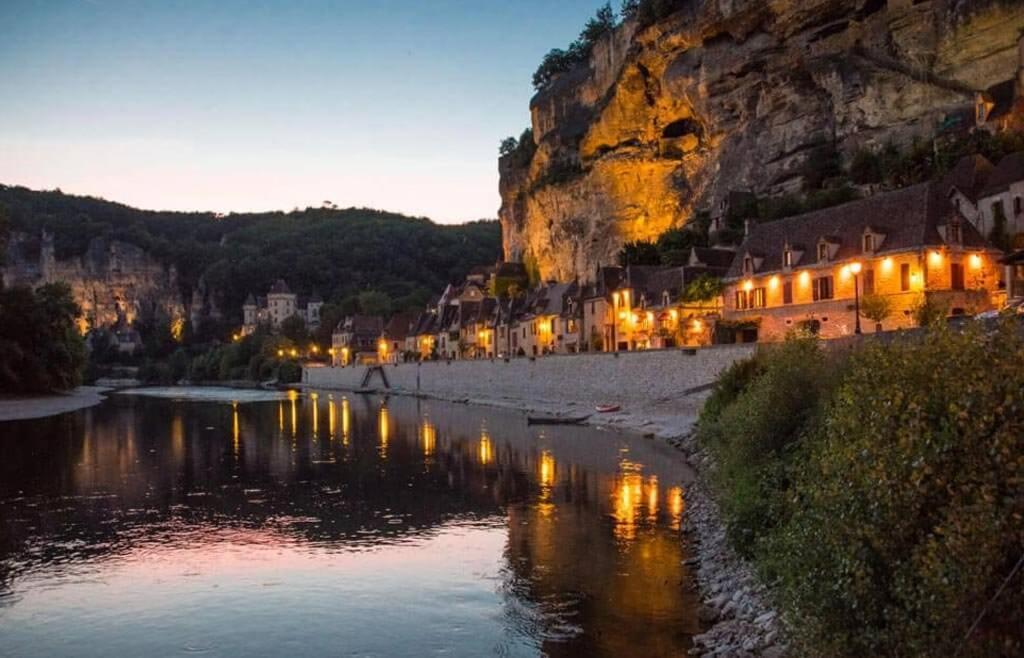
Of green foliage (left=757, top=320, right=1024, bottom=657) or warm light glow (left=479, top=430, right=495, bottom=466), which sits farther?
warm light glow (left=479, top=430, right=495, bottom=466)

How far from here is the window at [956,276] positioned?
39.0 metres

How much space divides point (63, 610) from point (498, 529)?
10.7m

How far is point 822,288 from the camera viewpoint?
4394 centimetres

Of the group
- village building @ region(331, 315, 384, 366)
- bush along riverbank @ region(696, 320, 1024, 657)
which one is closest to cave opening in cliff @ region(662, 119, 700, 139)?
village building @ region(331, 315, 384, 366)

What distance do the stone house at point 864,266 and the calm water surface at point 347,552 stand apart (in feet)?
45.6

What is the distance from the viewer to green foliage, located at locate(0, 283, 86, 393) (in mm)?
70938

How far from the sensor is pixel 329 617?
15297 mm

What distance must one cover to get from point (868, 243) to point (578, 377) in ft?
74.6

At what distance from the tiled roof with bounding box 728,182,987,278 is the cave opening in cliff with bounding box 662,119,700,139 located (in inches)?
1394

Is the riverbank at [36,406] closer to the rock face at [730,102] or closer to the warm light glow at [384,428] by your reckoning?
the warm light glow at [384,428]

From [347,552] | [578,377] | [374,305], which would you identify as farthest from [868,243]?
[374,305]

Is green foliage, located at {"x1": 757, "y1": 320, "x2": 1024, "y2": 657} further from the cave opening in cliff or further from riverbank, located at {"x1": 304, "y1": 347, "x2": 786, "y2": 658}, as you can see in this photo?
the cave opening in cliff

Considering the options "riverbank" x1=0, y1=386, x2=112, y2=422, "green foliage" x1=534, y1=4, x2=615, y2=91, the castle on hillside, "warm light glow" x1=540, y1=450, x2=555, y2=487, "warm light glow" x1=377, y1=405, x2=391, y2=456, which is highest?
"green foliage" x1=534, y1=4, x2=615, y2=91

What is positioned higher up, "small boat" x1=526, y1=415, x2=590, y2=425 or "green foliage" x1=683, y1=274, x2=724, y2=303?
"green foliage" x1=683, y1=274, x2=724, y2=303
